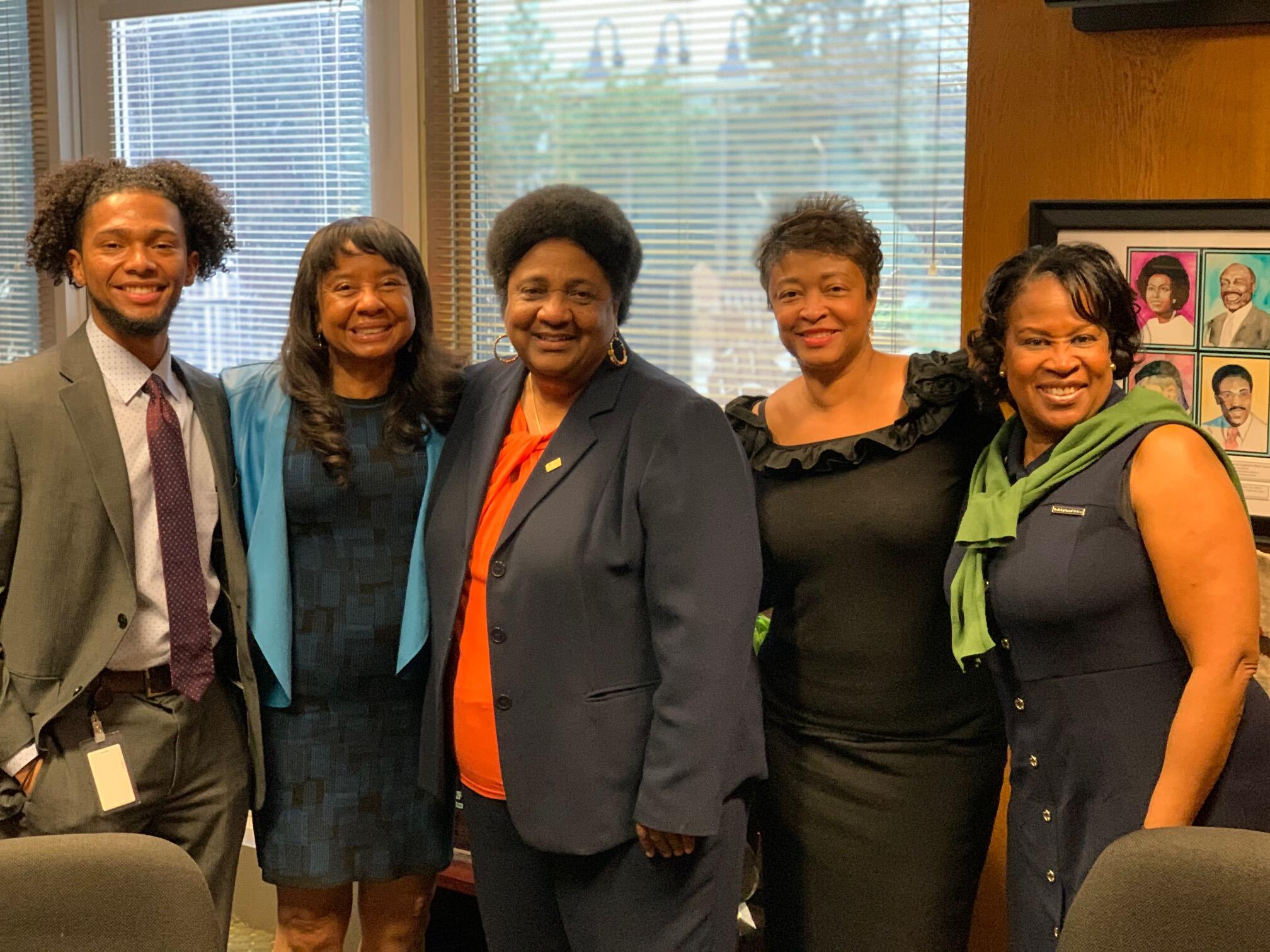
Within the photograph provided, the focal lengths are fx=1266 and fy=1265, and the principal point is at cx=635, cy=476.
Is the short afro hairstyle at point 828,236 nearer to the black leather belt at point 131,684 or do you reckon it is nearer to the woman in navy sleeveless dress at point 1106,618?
the woman in navy sleeveless dress at point 1106,618

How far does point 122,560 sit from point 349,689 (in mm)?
432

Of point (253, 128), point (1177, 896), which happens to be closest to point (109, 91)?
point (253, 128)

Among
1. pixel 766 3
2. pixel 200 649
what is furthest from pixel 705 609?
pixel 766 3

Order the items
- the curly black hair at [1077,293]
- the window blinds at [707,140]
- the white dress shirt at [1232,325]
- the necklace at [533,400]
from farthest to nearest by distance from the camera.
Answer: the window blinds at [707,140] → the white dress shirt at [1232,325] → the necklace at [533,400] → the curly black hair at [1077,293]

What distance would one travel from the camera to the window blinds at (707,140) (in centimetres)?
305

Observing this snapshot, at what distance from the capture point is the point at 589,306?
77.3 inches

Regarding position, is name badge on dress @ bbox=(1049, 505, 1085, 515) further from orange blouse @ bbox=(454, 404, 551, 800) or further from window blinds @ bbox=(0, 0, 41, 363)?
window blinds @ bbox=(0, 0, 41, 363)

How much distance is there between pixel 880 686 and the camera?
2123 mm

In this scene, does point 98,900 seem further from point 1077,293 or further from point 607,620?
Result: point 1077,293

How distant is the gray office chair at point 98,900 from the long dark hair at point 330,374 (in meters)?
0.84

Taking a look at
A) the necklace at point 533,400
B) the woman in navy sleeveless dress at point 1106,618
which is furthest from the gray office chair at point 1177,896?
the necklace at point 533,400

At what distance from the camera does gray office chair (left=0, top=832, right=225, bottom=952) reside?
139 centimetres

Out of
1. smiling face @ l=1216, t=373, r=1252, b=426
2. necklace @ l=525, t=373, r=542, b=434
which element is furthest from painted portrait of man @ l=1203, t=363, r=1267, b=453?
necklace @ l=525, t=373, r=542, b=434

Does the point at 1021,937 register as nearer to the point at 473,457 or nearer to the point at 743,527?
the point at 743,527
